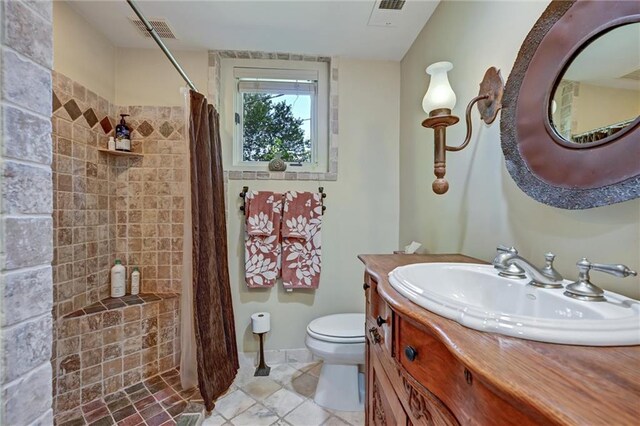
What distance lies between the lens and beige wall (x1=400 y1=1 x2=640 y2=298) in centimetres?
68

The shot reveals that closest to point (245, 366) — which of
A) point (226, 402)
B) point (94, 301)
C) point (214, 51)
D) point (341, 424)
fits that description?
point (226, 402)

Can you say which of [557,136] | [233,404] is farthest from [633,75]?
[233,404]

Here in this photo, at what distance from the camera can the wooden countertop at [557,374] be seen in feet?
0.97

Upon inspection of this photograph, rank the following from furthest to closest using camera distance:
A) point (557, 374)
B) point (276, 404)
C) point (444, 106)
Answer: point (276, 404)
point (444, 106)
point (557, 374)

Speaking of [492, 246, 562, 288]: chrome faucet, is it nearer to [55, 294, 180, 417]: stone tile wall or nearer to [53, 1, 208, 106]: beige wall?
[55, 294, 180, 417]: stone tile wall

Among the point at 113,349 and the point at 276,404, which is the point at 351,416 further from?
the point at 113,349

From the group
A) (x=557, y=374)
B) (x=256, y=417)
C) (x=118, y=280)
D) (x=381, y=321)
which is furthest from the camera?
(x=118, y=280)

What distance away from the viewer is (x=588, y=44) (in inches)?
27.7

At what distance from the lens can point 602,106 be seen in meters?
0.68

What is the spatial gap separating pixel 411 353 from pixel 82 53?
236 cm

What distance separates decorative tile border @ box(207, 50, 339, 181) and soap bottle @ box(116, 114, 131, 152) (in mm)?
611

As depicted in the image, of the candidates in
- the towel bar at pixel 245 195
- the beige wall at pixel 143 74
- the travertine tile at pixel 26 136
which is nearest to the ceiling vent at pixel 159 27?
the beige wall at pixel 143 74

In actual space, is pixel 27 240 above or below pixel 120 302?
above

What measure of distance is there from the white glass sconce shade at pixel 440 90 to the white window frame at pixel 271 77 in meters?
1.08
